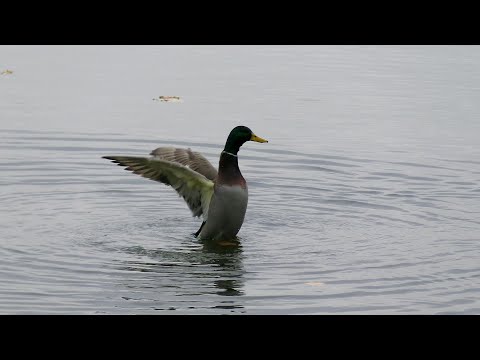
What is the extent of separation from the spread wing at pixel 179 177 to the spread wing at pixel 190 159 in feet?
0.92

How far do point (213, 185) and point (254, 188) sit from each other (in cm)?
244

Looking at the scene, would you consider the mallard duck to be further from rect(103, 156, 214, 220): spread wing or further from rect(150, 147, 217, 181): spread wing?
rect(150, 147, 217, 181): spread wing

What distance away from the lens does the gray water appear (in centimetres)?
1096

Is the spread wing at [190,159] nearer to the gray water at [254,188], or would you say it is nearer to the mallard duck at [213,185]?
the mallard duck at [213,185]

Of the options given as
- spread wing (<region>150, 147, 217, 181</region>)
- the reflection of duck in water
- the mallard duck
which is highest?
spread wing (<region>150, 147, 217, 181</region>)

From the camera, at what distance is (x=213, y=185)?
43.7ft

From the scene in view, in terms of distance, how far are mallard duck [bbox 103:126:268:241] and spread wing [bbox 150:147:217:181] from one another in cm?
21

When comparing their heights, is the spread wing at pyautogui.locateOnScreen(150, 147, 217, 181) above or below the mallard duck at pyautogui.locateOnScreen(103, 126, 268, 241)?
above

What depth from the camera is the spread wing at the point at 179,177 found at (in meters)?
13.0

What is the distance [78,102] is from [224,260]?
979 centimetres

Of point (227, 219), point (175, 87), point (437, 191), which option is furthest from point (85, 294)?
point (175, 87)

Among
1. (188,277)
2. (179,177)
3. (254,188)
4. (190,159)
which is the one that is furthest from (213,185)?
(254,188)

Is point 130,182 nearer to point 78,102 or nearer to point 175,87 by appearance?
point 78,102

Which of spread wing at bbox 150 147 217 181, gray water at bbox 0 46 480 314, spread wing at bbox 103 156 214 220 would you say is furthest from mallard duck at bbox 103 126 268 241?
gray water at bbox 0 46 480 314
